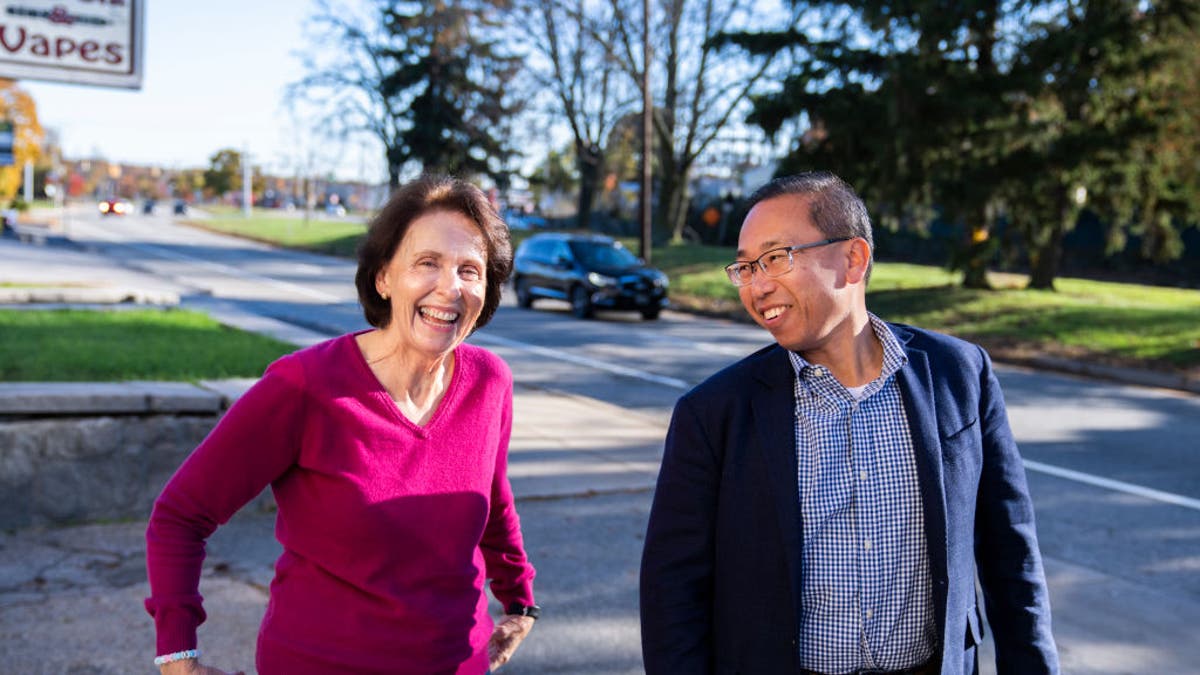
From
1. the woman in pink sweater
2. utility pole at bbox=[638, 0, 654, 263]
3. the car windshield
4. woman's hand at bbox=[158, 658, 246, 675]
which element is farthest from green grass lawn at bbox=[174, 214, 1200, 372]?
woman's hand at bbox=[158, 658, 246, 675]

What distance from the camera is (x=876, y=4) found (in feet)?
71.3

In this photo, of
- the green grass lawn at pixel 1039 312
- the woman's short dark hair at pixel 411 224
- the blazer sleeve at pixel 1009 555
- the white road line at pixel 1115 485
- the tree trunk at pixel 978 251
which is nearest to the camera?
the blazer sleeve at pixel 1009 555

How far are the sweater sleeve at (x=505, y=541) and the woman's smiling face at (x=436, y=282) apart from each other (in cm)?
28

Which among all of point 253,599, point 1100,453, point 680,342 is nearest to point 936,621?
point 253,599

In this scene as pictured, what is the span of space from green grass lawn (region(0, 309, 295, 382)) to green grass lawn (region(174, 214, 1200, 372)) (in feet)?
39.6

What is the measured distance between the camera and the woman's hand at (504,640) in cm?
273

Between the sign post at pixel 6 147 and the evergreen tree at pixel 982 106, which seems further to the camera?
the sign post at pixel 6 147

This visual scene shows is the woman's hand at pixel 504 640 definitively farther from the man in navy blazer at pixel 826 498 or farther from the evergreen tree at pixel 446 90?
the evergreen tree at pixel 446 90

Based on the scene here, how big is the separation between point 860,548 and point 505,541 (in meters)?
0.96

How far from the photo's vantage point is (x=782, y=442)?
2.23 metres

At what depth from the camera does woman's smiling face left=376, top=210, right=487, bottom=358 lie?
2484 mm

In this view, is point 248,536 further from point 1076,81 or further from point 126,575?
point 1076,81

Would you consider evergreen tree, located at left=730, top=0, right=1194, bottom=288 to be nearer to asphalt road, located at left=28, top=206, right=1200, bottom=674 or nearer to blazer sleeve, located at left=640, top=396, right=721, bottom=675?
asphalt road, located at left=28, top=206, right=1200, bottom=674

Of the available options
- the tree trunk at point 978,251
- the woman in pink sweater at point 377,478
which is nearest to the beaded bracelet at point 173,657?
the woman in pink sweater at point 377,478
